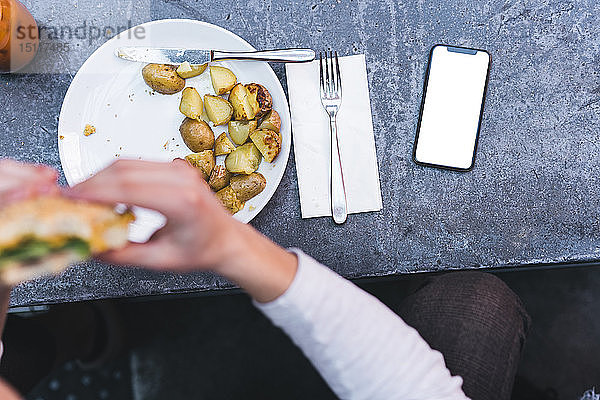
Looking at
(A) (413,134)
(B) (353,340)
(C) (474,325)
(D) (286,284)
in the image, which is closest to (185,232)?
(D) (286,284)

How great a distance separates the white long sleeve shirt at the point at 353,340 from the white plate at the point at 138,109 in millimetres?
236

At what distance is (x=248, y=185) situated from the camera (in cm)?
83

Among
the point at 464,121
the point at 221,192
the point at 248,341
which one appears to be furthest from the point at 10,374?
the point at 464,121

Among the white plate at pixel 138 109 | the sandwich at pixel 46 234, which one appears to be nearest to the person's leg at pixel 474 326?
the white plate at pixel 138 109

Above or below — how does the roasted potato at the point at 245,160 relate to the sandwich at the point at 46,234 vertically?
above

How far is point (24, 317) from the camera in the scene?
46.4 inches

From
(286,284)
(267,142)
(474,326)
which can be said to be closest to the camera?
(286,284)

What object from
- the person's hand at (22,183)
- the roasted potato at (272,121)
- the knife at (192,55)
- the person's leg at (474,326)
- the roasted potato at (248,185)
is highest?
the knife at (192,55)

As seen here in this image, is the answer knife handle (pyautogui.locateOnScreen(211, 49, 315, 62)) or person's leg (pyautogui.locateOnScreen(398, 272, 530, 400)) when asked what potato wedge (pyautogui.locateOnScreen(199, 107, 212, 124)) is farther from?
person's leg (pyautogui.locateOnScreen(398, 272, 530, 400))

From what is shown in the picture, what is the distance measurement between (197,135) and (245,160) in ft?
0.28

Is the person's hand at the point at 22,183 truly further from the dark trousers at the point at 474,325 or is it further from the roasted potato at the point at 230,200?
the dark trousers at the point at 474,325

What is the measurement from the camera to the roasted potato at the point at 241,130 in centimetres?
84

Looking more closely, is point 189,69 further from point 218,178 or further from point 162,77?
point 218,178

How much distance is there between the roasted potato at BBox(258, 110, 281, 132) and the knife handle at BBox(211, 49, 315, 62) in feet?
0.28
